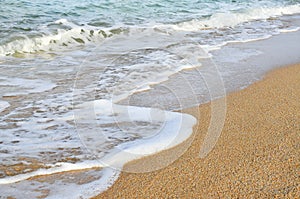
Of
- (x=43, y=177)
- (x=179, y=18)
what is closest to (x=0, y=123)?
(x=43, y=177)

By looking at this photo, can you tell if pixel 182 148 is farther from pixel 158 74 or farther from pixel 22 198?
pixel 158 74

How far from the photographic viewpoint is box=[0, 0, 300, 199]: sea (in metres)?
2.52

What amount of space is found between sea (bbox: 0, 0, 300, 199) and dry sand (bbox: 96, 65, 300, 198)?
0.10 metres

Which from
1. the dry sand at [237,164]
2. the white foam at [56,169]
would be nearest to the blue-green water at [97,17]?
the white foam at [56,169]

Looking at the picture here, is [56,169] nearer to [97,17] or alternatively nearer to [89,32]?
[89,32]

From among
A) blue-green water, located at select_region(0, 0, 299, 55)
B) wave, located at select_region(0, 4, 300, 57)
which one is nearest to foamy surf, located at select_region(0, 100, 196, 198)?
wave, located at select_region(0, 4, 300, 57)

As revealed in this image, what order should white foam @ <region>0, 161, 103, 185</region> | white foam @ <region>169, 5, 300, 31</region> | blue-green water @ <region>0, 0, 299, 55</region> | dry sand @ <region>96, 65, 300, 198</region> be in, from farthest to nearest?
white foam @ <region>169, 5, 300, 31</region> < blue-green water @ <region>0, 0, 299, 55</region> < white foam @ <region>0, 161, 103, 185</region> < dry sand @ <region>96, 65, 300, 198</region>

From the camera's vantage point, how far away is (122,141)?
2.87 m

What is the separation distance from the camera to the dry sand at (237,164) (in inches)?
84.4

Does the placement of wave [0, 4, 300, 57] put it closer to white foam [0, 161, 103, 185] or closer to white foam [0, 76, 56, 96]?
white foam [0, 76, 56, 96]

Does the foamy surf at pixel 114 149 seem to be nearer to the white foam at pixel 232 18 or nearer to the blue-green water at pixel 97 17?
the blue-green water at pixel 97 17

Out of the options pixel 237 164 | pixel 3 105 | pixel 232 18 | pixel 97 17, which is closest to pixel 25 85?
pixel 3 105

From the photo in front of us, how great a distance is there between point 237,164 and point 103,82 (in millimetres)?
2463

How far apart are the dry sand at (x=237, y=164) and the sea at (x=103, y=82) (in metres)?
0.10
